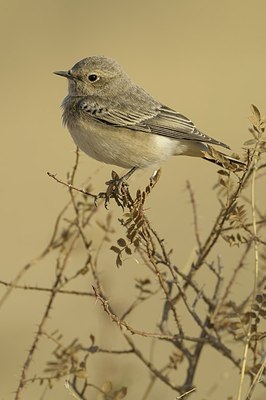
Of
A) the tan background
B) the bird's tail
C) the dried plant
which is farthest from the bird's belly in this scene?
the tan background

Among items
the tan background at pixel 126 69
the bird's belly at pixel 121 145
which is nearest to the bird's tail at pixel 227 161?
the bird's belly at pixel 121 145

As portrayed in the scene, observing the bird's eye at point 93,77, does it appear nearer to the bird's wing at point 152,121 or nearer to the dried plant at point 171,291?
the bird's wing at point 152,121

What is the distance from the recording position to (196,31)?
22.8 metres

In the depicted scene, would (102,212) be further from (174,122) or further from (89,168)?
(174,122)

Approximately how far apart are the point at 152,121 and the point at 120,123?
0.95 ft

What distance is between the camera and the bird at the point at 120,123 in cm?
603

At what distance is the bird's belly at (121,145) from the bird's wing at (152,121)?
0.04 metres

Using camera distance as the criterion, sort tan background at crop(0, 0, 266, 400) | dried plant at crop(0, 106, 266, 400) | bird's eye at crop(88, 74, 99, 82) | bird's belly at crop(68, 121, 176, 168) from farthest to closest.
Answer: tan background at crop(0, 0, 266, 400) < bird's eye at crop(88, 74, 99, 82) < bird's belly at crop(68, 121, 176, 168) < dried plant at crop(0, 106, 266, 400)

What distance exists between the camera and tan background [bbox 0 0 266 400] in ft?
42.7

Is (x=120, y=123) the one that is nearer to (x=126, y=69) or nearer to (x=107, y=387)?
(x=107, y=387)

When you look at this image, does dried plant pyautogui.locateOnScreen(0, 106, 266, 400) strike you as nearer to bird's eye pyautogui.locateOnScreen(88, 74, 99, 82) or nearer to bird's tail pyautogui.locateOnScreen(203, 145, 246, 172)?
bird's tail pyautogui.locateOnScreen(203, 145, 246, 172)

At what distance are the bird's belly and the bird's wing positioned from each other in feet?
0.13

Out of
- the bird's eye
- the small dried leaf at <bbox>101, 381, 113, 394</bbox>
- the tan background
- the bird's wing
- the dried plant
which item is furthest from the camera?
the tan background

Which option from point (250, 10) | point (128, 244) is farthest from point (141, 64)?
point (128, 244)
